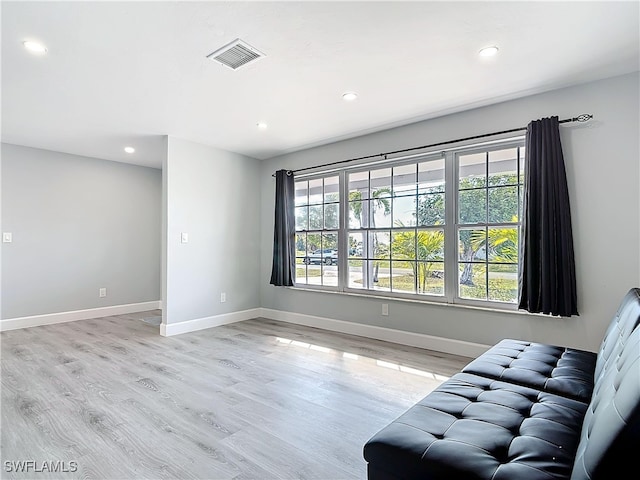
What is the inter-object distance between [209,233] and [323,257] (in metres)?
1.66

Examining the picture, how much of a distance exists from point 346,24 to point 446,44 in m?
0.75

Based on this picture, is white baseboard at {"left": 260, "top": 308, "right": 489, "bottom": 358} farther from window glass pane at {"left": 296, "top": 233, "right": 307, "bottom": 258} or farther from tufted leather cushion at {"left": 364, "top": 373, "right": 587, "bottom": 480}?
tufted leather cushion at {"left": 364, "top": 373, "right": 587, "bottom": 480}

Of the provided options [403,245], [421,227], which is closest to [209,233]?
[403,245]

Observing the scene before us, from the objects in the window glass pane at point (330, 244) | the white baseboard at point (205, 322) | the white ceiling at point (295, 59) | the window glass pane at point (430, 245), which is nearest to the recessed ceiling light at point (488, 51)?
the white ceiling at point (295, 59)

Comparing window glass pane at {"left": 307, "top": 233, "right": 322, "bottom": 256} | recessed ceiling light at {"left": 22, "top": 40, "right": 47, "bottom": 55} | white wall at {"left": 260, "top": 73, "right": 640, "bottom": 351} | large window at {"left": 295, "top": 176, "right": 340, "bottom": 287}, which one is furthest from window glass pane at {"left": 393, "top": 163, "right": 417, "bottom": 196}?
recessed ceiling light at {"left": 22, "top": 40, "right": 47, "bottom": 55}

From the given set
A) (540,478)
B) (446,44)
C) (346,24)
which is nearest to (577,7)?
(446,44)

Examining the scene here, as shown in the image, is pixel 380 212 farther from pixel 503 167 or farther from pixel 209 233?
pixel 209 233

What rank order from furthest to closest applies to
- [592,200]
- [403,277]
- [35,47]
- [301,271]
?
[301,271]
[403,277]
[592,200]
[35,47]

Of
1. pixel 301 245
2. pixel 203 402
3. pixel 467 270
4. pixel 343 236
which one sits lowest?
pixel 203 402

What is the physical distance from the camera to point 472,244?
A: 3.61 m

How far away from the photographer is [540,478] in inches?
39.8

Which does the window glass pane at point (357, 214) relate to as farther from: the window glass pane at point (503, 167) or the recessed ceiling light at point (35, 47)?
the recessed ceiling light at point (35, 47)

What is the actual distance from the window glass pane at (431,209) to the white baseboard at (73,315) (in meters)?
4.95

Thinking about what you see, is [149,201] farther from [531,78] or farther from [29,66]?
[531,78]
